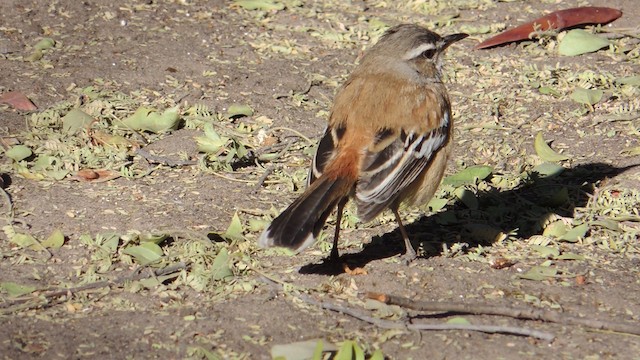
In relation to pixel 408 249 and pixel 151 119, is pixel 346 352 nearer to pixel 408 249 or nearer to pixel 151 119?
pixel 408 249

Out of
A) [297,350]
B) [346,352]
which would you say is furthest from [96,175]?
[346,352]

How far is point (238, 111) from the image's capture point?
8641 mm

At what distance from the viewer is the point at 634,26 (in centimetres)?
1009

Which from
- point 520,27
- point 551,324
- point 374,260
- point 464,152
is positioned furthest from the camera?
point 520,27

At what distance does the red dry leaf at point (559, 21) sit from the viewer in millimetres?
9922

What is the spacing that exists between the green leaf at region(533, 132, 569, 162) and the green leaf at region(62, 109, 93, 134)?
372cm

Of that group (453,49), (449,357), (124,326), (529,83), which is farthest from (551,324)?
(453,49)

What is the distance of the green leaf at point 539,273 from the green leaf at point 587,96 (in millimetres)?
2750

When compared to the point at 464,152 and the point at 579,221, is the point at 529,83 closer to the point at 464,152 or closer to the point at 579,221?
the point at 464,152

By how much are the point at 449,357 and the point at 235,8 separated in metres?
6.08

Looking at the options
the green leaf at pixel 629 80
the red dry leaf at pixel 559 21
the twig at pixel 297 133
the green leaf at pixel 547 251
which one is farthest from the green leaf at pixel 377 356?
the red dry leaf at pixel 559 21

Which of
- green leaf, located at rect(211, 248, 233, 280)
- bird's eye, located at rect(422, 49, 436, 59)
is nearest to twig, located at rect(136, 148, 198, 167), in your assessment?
green leaf, located at rect(211, 248, 233, 280)

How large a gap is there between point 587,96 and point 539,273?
9.58 feet

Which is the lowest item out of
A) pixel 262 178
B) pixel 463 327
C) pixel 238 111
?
pixel 262 178
